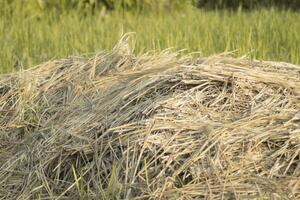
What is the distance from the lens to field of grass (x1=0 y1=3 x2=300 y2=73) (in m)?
3.92

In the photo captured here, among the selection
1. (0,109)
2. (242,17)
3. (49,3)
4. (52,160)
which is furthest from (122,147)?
(49,3)

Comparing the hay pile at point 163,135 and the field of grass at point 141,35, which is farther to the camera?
the field of grass at point 141,35

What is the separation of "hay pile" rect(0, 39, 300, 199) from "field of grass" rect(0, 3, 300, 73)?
116cm

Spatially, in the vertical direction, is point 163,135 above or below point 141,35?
above

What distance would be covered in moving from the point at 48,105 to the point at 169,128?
0.71 meters

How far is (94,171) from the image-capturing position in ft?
6.16

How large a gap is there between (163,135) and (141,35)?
2.71 metres

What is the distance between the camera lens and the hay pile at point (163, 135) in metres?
1.73

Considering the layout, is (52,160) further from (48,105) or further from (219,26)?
(219,26)

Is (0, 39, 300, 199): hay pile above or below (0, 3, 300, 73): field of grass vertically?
above

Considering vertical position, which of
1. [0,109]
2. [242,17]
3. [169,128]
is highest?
[169,128]

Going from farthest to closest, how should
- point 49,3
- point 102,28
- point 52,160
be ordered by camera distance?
point 49,3 < point 102,28 < point 52,160

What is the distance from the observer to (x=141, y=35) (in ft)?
14.7

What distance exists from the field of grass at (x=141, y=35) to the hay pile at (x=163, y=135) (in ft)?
3.80
